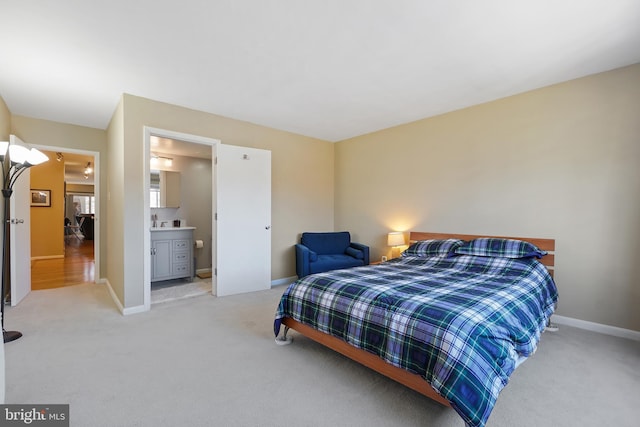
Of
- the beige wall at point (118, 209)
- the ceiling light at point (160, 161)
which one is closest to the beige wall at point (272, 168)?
the beige wall at point (118, 209)

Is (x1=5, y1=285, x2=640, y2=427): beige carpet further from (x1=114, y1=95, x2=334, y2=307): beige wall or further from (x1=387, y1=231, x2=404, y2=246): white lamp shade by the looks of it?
(x1=387, y1=231, x2=404, y2=246): white lamp shade

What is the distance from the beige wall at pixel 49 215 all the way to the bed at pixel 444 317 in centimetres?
731

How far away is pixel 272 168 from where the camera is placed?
479cm

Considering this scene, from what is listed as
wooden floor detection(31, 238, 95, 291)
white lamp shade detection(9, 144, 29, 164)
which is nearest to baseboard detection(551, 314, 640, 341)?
white lamp shade detection(9, 144, 29, 164)

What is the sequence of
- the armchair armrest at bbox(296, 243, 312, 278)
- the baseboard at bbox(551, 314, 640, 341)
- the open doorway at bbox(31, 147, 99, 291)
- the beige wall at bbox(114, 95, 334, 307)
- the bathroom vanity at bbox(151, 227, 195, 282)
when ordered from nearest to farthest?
the baseboard at bbox(551, 314, 640, 341), the beige wall at bbox(114, 95, 334, 307), the armchair armrest at bbox(296, 243, 312, 278), the bathroom vanity at bbox(151, 227, 195, 282), the open doorway at bbox(31, 147, 99, 291)

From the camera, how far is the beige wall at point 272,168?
339 centimetres

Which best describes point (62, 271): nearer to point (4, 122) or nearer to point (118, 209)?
point (4, 122)

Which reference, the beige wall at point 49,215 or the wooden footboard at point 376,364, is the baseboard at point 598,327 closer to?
the wooden footboard at point 376,364

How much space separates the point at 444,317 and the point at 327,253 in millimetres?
3375

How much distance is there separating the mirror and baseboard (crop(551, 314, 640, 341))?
5929 millimetres

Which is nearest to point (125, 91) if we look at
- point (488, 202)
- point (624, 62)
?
point (488, 202)

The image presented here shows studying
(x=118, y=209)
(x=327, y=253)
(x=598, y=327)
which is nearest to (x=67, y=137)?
(x=118, y=209)

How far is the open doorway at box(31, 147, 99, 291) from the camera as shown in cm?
488

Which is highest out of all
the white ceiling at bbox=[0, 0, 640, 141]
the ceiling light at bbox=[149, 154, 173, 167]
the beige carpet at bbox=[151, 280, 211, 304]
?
the white ceiling at bbox=[0, 0, 640, 141]
